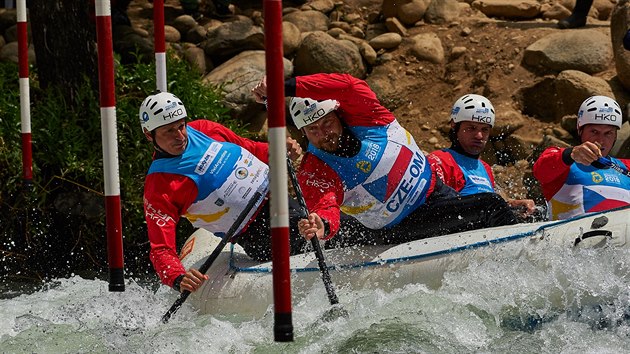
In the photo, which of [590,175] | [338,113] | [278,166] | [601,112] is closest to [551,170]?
[590,175]

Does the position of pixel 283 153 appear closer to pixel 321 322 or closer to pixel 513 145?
pixel 321 322

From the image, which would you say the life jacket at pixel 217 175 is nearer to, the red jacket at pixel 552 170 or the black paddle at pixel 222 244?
the black paddle at pixel 222 244

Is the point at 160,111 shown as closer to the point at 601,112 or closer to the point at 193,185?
the point at 193,185

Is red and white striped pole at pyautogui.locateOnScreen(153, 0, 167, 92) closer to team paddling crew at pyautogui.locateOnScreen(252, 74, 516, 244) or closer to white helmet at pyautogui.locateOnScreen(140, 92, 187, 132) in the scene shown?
white helmet at pyautogui.locateOnScreen(140, 92, 187, 132)

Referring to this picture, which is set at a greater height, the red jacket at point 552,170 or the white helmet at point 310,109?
the white helmet at point 310,109

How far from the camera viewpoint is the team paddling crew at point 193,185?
6.50m

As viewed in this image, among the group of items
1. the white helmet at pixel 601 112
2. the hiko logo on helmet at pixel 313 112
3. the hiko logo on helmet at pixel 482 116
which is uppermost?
the hiko logo on helmet at pixel 313 112

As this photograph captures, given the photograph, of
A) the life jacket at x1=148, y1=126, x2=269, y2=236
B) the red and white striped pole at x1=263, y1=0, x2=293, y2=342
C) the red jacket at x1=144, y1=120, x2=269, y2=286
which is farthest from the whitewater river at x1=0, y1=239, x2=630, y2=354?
the red and white striped pole at x1=263, y1=0, x2=293, y2=342

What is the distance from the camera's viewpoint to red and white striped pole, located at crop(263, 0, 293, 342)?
4234 millimetres

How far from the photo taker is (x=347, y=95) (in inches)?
257

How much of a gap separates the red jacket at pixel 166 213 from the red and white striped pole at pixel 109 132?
869 mm

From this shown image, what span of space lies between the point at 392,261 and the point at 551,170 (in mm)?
1193

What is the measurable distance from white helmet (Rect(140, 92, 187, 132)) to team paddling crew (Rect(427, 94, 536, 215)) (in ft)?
5.31

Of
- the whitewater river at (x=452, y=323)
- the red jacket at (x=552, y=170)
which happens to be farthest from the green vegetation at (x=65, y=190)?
the red jacket at (x=552, y=170)
